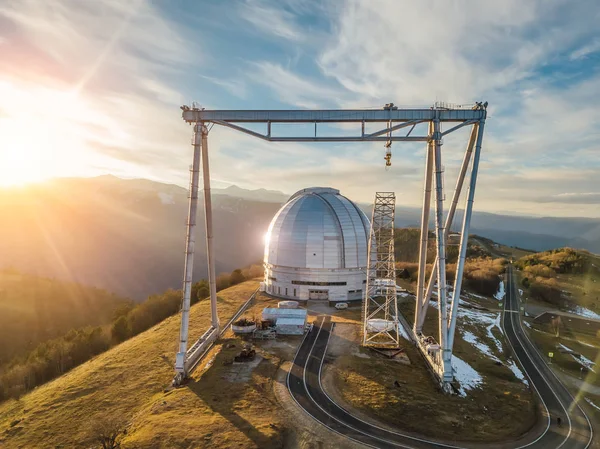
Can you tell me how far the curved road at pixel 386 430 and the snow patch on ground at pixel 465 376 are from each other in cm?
619

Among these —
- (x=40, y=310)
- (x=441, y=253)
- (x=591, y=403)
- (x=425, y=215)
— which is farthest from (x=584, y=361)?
(x=40, y=310)

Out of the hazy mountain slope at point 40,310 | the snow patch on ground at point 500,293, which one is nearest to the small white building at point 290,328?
the snow patch on ground at point 500,293

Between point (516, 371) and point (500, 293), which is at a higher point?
point (500, 293)

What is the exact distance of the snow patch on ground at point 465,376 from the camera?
1300 inches

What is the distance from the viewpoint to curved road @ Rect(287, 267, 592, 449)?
2402 centimetres

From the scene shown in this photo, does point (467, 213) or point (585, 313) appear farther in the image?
point (585, 313)

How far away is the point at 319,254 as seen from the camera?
206ft

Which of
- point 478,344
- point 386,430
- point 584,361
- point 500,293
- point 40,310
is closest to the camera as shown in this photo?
point 386,430

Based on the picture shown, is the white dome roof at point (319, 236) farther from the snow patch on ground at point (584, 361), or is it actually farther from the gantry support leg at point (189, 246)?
the snow patch on ground at point (584, 361)

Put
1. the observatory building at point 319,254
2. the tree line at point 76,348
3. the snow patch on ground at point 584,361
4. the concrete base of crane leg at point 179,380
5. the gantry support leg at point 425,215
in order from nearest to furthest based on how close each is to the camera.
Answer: the concrete base of crane leg at point 179,380
the gantry support leg at point 425,215
the snow patch on ground at point 584,361
the tree line at point 76,348
the observatory building at point 319,254

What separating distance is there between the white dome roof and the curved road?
19.2 meters

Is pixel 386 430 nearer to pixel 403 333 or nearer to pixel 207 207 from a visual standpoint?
pixel 403 333

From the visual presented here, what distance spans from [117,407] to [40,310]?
91344mm

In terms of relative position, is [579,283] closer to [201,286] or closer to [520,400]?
[520,400]
